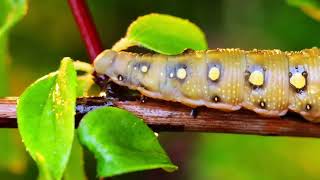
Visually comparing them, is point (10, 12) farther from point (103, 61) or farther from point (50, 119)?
point (50, 119)

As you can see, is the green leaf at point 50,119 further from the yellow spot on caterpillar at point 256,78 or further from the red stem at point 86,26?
the yellow spot on caterpillar at point 256,78

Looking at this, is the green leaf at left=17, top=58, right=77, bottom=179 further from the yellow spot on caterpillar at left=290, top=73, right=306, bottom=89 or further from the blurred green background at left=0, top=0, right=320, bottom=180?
the blurred green background at left=0, top=0, right=320, bottom=180

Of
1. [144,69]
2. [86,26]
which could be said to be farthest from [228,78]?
[86,26]

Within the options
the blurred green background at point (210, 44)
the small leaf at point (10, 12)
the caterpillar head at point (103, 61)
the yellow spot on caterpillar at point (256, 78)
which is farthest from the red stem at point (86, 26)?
the blurred green background at point (210, 44)

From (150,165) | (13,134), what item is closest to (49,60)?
(13,134)

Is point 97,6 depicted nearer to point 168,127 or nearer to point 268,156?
point 268,156
